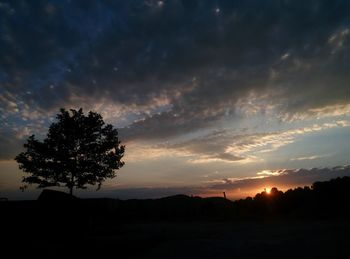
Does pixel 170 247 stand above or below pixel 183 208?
below

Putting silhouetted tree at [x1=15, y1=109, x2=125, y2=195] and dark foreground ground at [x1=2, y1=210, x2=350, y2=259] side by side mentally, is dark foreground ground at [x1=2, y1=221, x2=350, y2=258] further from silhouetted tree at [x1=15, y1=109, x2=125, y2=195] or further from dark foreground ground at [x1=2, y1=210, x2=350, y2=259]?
silhouetted tree at [x1=15, y1=109, x2=125, y2=195]

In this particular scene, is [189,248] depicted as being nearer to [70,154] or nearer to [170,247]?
[170,247]

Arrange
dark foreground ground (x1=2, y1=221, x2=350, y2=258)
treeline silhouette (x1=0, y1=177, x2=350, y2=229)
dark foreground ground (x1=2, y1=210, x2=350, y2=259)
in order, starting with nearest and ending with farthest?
dark foreground ground (x1=2, y1=221, x2=350, y2=258), dark foreground ground (x1=2, y1=210, x2=350, y2=259), treeline silhouette (x1=0, y1=177, x2=350, y2=229)

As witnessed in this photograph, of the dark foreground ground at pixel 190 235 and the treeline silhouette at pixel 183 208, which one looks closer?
the dark foreground ground at pixel 190 235

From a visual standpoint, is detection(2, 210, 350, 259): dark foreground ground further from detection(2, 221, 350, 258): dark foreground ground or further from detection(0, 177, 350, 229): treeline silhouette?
detection(0, 177, 350, 229): treeline silhouette

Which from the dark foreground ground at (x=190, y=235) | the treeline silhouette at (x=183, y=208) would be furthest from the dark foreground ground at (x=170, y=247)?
the treeline silhouette at (x=183, y=208)

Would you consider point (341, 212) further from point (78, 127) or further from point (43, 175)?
point (43, 175)

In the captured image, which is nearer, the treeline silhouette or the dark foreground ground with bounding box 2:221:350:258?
the dark foreground ground with bounding box 2:221:350:258

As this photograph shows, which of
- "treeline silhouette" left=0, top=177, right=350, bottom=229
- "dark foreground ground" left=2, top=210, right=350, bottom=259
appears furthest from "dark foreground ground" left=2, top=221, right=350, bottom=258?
"treeline silhouette" left=0, top=177, right=350, bottom=229

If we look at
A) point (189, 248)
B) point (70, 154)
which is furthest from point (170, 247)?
point (70, 154)

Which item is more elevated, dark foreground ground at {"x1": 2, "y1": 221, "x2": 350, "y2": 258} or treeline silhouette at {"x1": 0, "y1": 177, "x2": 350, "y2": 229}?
treeline silhouette at {"x1": 0, "y1": 177, "x2": 350, "y2": 229}

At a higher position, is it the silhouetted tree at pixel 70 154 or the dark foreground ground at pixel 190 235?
the silhouetted tree at pixel 70 154

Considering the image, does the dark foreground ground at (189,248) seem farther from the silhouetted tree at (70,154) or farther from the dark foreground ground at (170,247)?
the silhouetted tree at (70,154)

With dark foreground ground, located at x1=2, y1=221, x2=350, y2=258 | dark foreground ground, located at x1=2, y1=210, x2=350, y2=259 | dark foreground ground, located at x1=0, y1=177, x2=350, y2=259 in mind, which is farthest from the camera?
dark foreground ground, located at x1=0, y1=177, x2=350, y2=259
